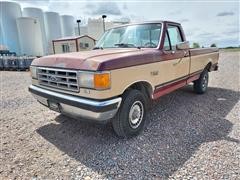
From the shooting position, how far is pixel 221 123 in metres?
4.06

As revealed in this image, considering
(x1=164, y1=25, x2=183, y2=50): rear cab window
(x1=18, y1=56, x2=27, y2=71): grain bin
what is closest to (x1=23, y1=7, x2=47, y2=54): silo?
(x1=18, y1=56, x2=27, y2=71): grain bin

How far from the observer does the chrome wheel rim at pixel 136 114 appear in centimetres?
341

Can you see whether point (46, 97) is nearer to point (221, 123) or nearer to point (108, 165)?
point (108, 165)

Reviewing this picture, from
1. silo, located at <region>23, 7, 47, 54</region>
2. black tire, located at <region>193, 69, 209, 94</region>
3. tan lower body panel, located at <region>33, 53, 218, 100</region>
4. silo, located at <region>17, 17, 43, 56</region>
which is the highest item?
silo, located at <region>23, 7, 47, 54</region>

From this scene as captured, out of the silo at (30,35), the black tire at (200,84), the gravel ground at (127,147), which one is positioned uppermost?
the silo at (30,35)

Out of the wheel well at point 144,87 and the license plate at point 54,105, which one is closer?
the license plate at point 54,105

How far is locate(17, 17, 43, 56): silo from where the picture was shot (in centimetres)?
3281

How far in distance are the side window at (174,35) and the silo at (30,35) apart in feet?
111

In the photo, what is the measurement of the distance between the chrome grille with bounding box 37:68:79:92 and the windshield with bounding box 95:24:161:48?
1563 millimetres

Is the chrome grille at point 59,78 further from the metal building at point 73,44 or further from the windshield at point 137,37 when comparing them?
the metal building at point 73,44

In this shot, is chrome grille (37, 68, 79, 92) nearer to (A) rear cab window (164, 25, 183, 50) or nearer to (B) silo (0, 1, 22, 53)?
(A) rear cab window (164, 25, 183, 50)

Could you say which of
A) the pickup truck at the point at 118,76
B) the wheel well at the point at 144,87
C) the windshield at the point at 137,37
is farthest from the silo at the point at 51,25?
the wheel well at the point at 144,87

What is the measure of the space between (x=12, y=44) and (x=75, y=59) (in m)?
37.6

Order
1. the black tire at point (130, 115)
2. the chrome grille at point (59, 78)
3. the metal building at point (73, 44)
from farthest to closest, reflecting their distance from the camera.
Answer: the metal building at point (73, 44)
the black tire at point (130, 115)
the chrome grille at point (59, 78)
